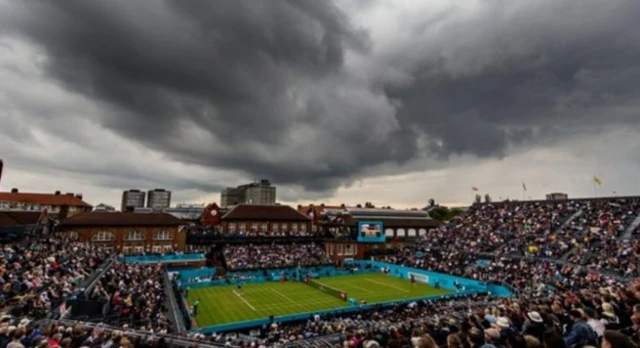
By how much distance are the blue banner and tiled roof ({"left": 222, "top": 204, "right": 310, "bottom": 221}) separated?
11.9 meters

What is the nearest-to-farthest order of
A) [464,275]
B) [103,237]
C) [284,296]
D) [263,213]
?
[284,296] < [464,275] < [103,237] < [263,213]

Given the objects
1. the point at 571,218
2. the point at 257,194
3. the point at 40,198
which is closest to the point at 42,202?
the point at 40,198

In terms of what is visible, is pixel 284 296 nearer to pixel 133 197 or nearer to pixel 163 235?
pixel 163 235

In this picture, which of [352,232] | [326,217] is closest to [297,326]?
[352,232]

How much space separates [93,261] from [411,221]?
60.0 metres

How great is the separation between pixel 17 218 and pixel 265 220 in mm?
36842

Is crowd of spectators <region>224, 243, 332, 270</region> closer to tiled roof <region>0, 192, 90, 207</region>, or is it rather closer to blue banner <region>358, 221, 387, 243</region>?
blue banner <region>358, 221, 387, 243</region>

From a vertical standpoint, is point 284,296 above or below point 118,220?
below

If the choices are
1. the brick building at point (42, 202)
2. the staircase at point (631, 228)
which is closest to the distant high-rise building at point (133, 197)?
the brick building at point (42, 202)

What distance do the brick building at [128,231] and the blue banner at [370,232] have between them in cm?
2961

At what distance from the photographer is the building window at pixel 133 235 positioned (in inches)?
1977

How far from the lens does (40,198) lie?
246 feet

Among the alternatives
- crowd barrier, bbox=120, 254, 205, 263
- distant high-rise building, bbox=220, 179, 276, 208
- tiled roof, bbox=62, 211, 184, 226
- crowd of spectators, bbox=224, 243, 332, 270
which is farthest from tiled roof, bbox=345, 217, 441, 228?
distant high-rise building, bbox=220, 179, 276, 208

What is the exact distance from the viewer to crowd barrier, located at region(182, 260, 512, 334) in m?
28.0
